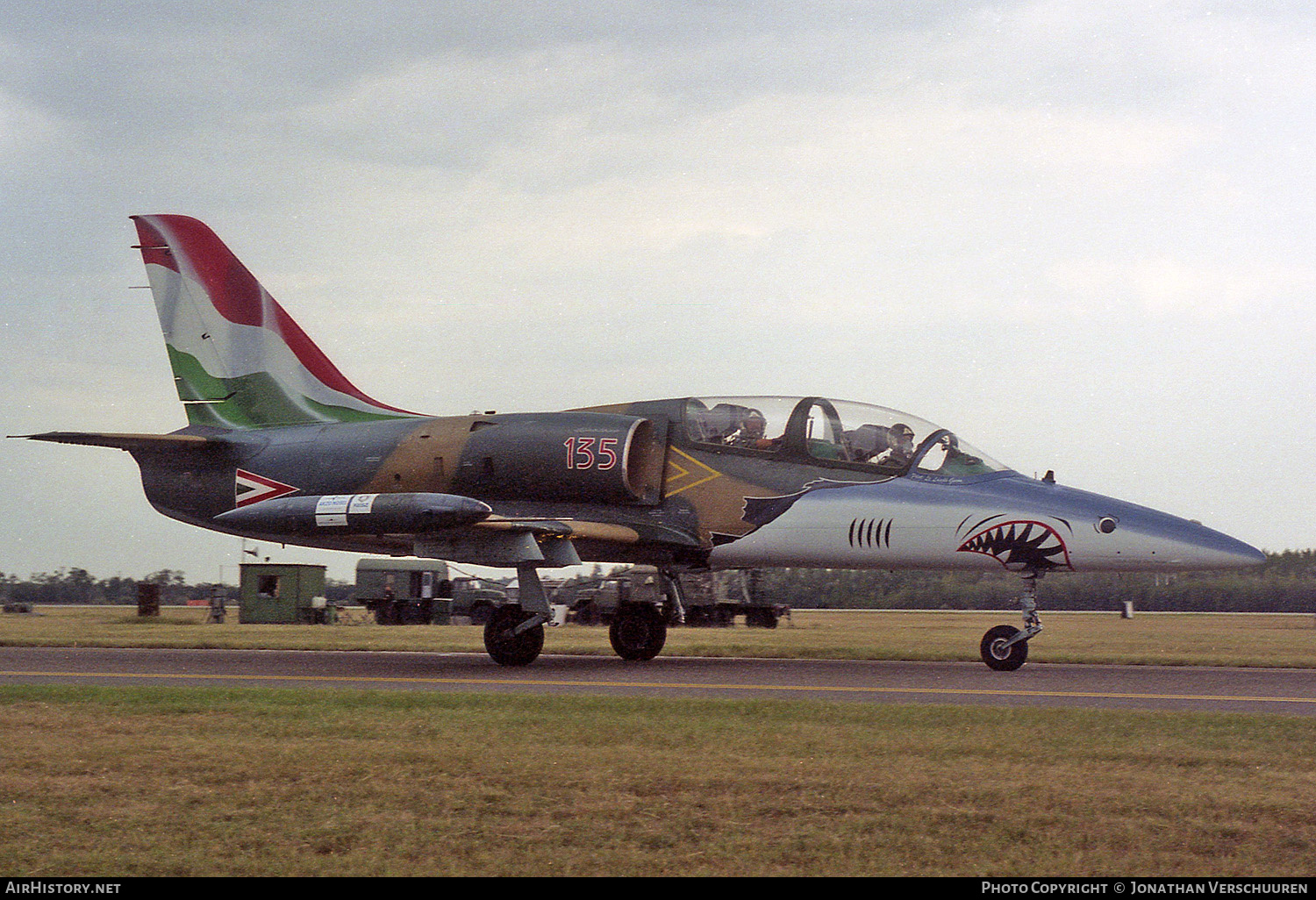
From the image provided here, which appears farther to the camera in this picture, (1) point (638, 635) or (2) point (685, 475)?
(1) point (638, 635)

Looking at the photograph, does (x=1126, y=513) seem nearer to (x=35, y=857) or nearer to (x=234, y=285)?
(x=35, y=857)

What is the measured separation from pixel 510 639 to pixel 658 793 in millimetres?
9630

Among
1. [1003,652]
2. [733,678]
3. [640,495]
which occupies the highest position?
[640,495]

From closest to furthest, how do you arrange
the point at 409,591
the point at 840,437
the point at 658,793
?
the point at 658,793
the point at 840,437
the point at 409,591

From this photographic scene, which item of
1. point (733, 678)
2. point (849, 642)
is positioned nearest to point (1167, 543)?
point (733, 678)

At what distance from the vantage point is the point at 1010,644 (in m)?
14.0

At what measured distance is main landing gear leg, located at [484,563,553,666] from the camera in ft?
50.6

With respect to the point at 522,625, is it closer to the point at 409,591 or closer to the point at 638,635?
the point at 638,635

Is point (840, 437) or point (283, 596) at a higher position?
point (840, 437)

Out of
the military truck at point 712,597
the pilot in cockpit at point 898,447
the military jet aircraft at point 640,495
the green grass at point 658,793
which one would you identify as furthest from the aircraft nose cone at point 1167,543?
the military truck at point 712,597

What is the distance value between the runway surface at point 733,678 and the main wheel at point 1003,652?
0.16m

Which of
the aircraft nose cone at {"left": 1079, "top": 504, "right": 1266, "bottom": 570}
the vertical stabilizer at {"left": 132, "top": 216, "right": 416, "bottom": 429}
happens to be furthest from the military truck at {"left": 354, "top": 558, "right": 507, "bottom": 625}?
the aircraft nose cone at {"left": 1079, "top": 504, "right": 1266, "bottom": 570}

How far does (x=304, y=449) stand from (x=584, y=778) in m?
13.0

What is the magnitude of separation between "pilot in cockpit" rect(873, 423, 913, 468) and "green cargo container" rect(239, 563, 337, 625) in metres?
25.3
